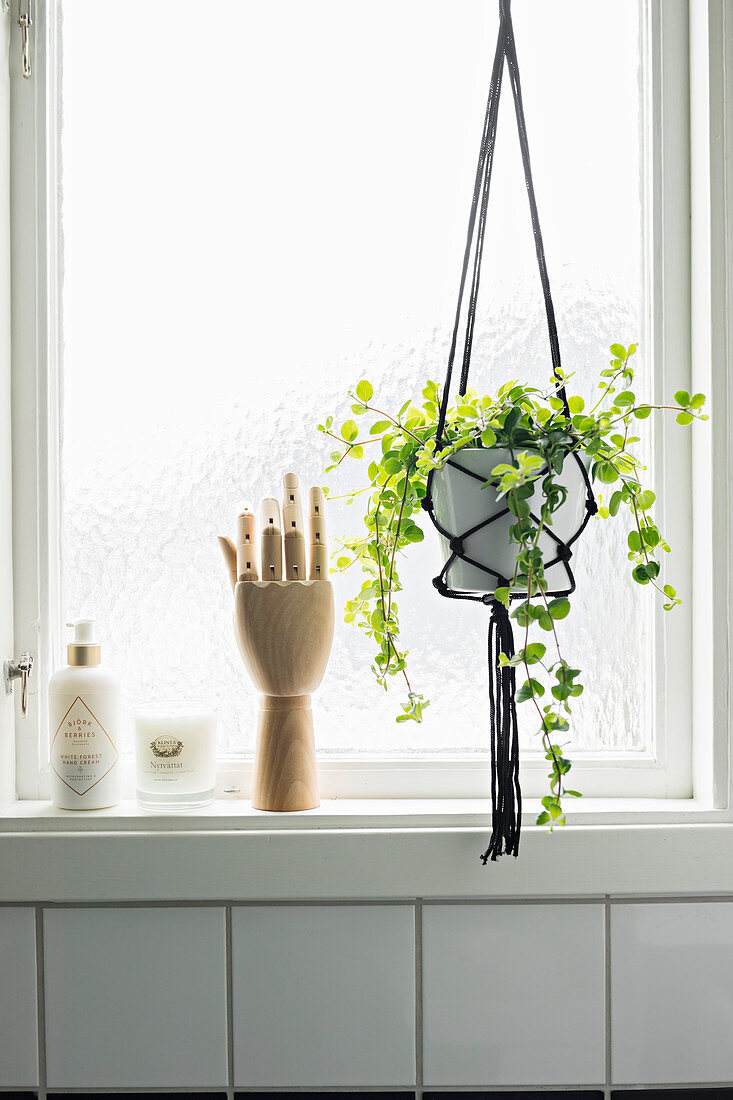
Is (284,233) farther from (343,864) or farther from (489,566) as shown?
(343,864)

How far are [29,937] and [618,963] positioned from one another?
2.10ft

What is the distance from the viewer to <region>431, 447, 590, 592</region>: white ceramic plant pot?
0.76m

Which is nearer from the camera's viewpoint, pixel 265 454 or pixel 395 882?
pixel 395 882

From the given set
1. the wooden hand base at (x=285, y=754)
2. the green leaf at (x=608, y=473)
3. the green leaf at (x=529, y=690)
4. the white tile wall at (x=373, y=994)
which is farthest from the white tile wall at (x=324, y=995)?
the green leaf at (x=608, y=473)

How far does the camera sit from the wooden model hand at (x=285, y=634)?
898mm

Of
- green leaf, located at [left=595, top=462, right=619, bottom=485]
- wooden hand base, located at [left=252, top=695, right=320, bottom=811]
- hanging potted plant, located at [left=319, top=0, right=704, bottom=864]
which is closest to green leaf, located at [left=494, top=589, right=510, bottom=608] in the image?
hanging potted plant, located at [left=319, top=0, right=704, bottom=864]

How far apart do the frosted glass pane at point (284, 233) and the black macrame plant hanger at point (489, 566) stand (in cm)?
19

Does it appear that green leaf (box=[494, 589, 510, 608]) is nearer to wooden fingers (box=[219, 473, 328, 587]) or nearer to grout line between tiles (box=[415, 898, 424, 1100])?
wooden fingers (box=[219, 473, 328, 587])

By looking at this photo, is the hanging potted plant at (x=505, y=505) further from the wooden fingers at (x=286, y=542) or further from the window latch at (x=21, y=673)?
the window latch at (x=21, y=673)

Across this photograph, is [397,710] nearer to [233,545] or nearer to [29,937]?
[233,545]

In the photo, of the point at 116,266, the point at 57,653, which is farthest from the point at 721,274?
the point at 57,653

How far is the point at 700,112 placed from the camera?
0.97 metres

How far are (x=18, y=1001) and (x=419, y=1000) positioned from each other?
0.44 m

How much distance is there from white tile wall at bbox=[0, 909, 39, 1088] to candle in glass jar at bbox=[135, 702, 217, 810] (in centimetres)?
19
